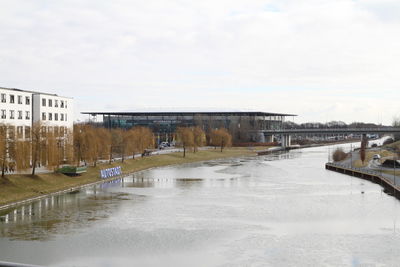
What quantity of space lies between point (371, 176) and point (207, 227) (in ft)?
119

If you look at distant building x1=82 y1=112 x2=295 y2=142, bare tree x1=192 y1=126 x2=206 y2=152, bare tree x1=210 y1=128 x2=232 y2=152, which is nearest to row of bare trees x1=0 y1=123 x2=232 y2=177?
bare tree x1=192 y1=126 x2=206 y2=152

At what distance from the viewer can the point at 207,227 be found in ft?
100

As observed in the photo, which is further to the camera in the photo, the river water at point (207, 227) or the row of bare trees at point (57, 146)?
the row of bare trees at point (57, 146)

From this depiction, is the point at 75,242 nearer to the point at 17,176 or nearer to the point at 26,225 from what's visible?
the point at 26,225

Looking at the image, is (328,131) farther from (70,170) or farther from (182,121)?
(70,170)

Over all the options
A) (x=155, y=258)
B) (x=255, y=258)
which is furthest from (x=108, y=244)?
(x=255, y=258)

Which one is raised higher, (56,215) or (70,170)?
(70,170)

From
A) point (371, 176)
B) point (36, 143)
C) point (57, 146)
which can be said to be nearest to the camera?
point (36, 143)

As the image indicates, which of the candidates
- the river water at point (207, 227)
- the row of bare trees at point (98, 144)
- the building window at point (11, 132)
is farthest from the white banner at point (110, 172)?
the building window at point (11, 132)

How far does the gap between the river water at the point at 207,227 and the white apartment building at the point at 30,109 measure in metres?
12.8

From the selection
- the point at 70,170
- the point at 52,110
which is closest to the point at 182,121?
the point at 52,110

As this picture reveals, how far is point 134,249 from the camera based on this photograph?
2531cm

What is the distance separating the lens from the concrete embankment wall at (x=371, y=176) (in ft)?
156

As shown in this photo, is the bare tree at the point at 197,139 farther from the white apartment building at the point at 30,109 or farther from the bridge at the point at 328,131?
the white apartment building at the point at 30,109
